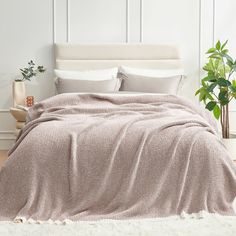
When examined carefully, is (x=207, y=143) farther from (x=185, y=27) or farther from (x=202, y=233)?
(x=185, y=27)

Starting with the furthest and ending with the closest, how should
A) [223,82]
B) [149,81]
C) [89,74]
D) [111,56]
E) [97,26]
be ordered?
[97,26]
[111,56]
[89,74]
[149,81]
[223,82]

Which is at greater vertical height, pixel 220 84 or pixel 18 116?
pixel 220 84

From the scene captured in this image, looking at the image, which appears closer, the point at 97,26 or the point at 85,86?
the point at 85,86

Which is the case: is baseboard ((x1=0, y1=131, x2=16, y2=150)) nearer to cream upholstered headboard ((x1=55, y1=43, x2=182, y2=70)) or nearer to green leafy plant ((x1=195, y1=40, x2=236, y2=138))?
cream upholstered headboard ((x1=55, y1=43, x2=182, y2=70))

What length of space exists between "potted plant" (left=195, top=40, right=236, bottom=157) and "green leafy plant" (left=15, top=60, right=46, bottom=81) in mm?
1668

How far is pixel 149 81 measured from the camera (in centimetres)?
596

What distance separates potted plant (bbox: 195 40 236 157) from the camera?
19.4 ft

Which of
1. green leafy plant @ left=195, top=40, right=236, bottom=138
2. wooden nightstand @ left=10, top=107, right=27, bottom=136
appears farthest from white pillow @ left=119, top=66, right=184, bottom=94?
wooden nightstand @ left=10, top=107, right=27, bottom=136

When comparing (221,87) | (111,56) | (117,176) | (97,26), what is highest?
(97,26)

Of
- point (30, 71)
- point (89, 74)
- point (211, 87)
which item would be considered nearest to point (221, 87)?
point (211, 87)

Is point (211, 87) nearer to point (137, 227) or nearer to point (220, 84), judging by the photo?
point (220, 84)

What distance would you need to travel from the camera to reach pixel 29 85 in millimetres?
6609

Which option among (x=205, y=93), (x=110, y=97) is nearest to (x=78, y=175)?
(x=110, y=97)

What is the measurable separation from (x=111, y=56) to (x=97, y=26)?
38 cm
